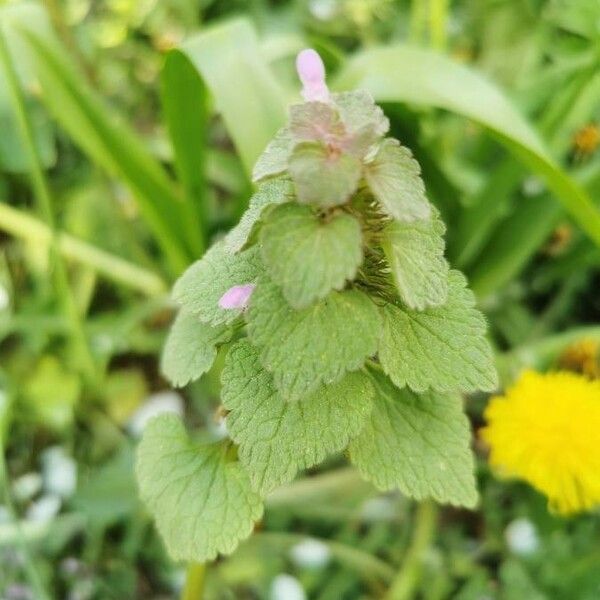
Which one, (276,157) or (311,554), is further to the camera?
(311,554)

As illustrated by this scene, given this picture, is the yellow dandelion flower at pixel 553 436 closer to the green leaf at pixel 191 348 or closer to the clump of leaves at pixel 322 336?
the clump of leaves at pixel 322 336

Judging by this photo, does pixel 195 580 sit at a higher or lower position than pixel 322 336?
lower

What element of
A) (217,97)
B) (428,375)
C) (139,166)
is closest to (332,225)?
(428,375)

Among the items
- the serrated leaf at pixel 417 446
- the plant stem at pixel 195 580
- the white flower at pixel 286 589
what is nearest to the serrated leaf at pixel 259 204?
the serrated leaf at pixel 417 446

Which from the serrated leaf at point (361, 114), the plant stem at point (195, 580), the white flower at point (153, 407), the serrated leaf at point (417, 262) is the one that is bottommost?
the white flower at point (153, 407)

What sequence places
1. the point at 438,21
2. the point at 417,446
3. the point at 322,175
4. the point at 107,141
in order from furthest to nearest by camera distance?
1. the point at 438,21
2. the point at 107,141
3. the point at 417,446
4. the point at 322,175

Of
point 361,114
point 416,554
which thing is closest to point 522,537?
point 416,554

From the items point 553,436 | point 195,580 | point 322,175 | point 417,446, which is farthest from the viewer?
point 553,436

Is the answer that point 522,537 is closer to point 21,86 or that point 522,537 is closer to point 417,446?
point 417,446
